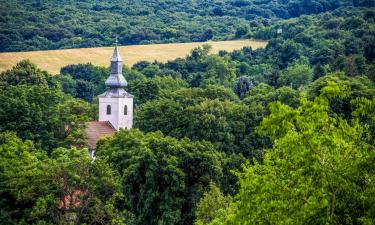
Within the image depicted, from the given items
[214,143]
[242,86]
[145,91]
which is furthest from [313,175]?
[242,86]

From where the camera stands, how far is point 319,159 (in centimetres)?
3133

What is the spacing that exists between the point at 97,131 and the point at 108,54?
57643 millimetres

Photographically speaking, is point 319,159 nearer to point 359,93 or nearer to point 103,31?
point 359,93

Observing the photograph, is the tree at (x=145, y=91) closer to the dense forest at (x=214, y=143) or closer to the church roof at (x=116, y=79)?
the dense forest at (x=214, y=143)

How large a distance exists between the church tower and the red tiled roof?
4.51ft

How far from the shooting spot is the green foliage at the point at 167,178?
6197cm

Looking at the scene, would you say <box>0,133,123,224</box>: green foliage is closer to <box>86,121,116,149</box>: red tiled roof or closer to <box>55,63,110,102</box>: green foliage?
<box>86,121,116,149</box>: red tiled roof

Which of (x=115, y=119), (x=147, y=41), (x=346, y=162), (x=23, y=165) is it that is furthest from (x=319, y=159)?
(x=147, y=41)

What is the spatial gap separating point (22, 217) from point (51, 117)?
29.0 m

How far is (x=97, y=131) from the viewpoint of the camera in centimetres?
10000

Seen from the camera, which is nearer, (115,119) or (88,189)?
(88,189)

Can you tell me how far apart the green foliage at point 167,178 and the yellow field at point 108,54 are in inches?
3133

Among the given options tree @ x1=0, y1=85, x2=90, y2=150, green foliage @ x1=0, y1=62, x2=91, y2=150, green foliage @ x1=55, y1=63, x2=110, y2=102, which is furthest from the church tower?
green foliage @ x1=55, y1=63, x2=110, y2=102

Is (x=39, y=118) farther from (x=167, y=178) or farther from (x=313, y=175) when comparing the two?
(x=313, y=175)
